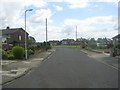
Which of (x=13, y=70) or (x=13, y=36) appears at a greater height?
(x=13, y=36)

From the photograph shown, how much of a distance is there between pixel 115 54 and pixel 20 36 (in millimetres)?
52927

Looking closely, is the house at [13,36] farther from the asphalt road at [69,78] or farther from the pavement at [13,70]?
the asphalt road at [69,78]

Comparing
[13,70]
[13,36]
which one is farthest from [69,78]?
[13,36]

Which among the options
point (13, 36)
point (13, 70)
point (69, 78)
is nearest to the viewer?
point (69, 78)

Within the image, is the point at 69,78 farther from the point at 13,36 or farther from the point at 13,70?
the point at 13,36

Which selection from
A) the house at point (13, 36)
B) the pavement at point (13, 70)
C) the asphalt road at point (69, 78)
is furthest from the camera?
the house at point (13, 36)

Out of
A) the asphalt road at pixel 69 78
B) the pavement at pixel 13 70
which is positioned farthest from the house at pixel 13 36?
the asphalt road at pixel 69 78

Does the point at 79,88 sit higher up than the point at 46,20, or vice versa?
the point at 46,20

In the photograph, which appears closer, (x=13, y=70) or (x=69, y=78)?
(x=69, y=78)

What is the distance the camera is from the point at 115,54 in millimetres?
49250

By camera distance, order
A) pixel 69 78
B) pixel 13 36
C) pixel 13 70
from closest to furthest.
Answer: pixel 69 78 < pixel 13 70 < pixel 13 36

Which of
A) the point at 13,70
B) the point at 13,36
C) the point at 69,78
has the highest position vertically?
the point at 13,36

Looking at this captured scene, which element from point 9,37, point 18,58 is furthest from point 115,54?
point 9,37

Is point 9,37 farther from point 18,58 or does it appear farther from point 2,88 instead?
point 2,88
